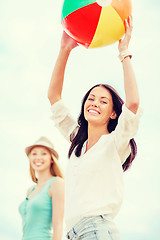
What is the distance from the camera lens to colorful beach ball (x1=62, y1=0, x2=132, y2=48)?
3.24 meters

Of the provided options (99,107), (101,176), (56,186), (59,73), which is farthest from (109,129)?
(56,186)

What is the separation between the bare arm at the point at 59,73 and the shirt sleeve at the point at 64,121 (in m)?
0.09

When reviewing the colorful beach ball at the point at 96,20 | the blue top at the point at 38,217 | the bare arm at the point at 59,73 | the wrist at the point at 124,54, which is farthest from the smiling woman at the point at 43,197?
the wrist at the point at 124,54

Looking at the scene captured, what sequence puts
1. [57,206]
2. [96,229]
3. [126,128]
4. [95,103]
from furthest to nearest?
[57,206] → [95,103] → [126,128] → [96,229]

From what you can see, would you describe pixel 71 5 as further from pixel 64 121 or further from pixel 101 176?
pixel 101 176

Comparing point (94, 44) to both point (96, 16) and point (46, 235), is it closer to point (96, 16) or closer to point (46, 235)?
point (96, 16)

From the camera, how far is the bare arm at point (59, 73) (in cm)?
361

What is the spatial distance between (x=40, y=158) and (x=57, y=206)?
2.06ft

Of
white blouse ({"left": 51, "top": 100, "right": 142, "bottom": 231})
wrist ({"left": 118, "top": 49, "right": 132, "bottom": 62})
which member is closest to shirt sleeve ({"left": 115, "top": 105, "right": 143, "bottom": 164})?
white blouse ({"left": 51, "top": 100, "right": 142, "bottom": 231})

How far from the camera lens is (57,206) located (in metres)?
3.92

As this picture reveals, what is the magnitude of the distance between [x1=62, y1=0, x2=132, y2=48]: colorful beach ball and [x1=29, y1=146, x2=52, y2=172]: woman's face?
1430 millimetres

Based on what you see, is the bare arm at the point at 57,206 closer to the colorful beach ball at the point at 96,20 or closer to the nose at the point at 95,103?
the nose at the point at 95,103

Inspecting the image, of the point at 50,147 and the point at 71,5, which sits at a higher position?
the point at 71,5

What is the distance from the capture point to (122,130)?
114 inches
